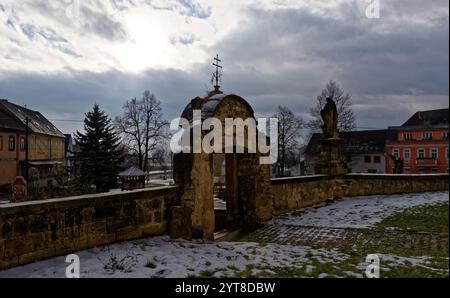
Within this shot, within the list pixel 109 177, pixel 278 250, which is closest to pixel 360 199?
pixel 278 250

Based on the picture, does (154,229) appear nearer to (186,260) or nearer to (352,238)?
(186,260)

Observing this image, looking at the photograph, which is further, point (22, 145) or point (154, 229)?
point (22, 145)

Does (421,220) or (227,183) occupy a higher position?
(227,183)

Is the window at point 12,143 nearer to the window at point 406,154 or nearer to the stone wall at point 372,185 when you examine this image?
the stone wall at point 372,185

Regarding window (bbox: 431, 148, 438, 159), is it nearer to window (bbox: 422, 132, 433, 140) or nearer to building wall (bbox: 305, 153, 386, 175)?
window (bbox: 422, 132, 433, 140)

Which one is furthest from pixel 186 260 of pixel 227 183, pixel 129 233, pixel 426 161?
pixel 426 161

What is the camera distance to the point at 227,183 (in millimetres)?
10453

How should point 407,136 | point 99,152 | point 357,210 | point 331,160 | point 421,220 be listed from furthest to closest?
point 407,136
point 99,152
point 331,160
point 357,210
point 421,220

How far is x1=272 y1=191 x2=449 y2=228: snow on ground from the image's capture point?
9.83 meters

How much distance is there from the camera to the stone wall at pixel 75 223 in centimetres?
481

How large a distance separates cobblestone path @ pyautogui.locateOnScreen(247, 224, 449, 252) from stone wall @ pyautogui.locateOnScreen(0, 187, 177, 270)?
9.14ft

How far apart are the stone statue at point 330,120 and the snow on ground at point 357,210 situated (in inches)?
102

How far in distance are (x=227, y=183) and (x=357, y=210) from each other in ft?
14.0
